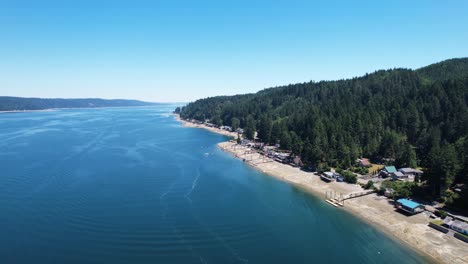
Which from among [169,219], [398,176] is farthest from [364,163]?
[169,219]

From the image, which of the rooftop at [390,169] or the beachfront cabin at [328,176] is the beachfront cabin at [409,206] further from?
the beachfront cabin at [328,176]

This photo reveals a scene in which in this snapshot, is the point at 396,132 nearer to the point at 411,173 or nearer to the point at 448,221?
the point at 411,173

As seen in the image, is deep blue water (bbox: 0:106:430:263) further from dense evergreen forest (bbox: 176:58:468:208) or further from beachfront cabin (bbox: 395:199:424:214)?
dense evergreen forest (bbox: 176:58:468:208)

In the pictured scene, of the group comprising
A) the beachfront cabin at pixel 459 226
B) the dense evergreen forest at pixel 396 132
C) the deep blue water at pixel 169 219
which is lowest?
the deep blue water at pixel 169 219

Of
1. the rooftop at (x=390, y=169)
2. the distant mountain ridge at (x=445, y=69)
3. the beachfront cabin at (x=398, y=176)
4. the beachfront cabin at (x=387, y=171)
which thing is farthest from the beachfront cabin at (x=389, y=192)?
the distant mountain ridge at (x=445, y=69)

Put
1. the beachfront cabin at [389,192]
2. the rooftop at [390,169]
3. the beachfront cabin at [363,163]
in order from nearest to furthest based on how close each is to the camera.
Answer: the beachfront cabin at [389,192] → the rooftop at [390,169] → the beachfront cabin at [363,163]

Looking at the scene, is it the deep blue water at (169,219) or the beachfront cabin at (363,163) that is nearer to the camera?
the deep blue water at (169,219)
